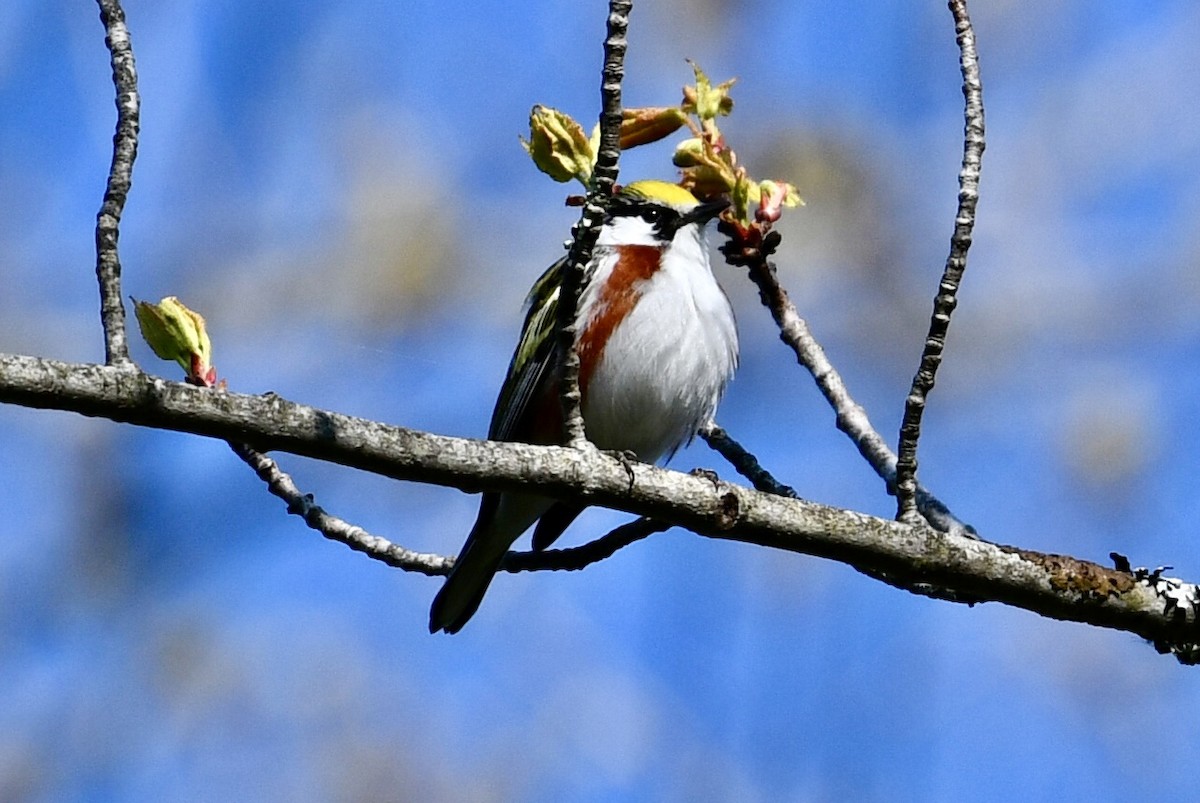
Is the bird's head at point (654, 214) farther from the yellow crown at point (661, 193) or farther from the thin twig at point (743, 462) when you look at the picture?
the thin twig at point (743, 462)

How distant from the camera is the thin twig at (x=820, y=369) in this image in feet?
13.7

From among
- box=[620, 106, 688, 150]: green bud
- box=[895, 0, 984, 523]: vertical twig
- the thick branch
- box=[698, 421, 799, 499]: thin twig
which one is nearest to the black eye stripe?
box=[698, 421, 799, 499]: thin twig

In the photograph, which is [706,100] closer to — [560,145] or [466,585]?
[560,145]

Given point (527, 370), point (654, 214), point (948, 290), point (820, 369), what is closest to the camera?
point (948, 290)

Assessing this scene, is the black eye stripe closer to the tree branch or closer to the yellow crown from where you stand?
the yellow crown

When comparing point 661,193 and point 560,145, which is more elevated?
point 661,193

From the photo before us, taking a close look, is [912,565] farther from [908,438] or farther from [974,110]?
[974,110]

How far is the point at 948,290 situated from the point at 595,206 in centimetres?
92

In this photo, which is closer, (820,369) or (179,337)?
(179,337)

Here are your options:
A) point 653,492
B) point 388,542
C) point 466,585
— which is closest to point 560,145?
point 653,492

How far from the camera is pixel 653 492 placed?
341 centimetres

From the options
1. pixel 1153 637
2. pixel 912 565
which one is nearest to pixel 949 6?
pixel 912 565

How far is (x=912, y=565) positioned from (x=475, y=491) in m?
1.10

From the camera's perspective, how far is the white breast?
18.5 ft
